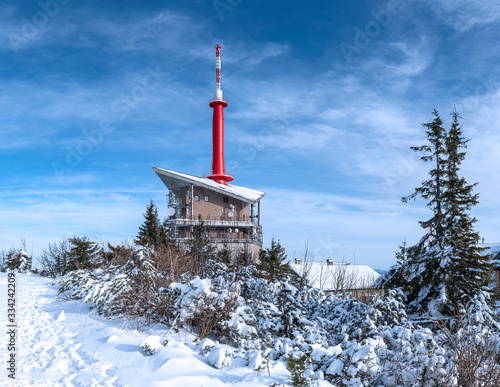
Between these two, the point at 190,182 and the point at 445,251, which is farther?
the point at 190,182

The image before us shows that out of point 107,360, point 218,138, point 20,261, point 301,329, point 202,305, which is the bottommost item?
point 107,360

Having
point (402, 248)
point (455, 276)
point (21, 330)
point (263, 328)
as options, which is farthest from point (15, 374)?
point (402, 248)

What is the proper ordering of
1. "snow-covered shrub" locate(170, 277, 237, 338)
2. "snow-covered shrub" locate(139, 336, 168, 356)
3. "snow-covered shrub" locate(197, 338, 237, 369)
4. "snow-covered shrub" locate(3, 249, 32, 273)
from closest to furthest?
"snow-covered shrub" locate(197, 338, 237, 369), "snow-covered shrub" locate(139, 336, 168, 356), "snow-covered shrub" locate(170, 277, 237, 338), "snow-covered shrub" locate(3, 249, 32, 273)

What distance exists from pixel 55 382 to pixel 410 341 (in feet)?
17.1

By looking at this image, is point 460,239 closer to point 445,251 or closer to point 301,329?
point 445,251

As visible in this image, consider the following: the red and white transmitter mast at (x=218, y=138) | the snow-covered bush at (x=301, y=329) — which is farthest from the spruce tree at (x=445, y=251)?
the red and white transmitter mast at (x=218, y=138)

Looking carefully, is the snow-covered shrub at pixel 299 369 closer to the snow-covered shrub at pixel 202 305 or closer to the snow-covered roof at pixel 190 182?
the snow-covered shrub at pixel 202 305

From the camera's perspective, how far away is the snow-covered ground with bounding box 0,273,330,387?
493cm

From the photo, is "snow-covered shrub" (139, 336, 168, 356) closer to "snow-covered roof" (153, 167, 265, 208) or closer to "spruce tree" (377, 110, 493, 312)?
"spruce tree" (377, 110, 493, 312)

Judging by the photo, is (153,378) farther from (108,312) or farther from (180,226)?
(180,226)

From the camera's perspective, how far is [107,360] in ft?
18.7

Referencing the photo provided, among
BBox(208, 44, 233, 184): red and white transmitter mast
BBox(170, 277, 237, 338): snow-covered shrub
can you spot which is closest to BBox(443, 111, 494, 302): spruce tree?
BBox(170, 277, 237, 338): snow-covered shrub

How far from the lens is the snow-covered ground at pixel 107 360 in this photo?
194 inches

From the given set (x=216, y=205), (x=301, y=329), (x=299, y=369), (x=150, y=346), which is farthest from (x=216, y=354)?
(x=216, y=205)
